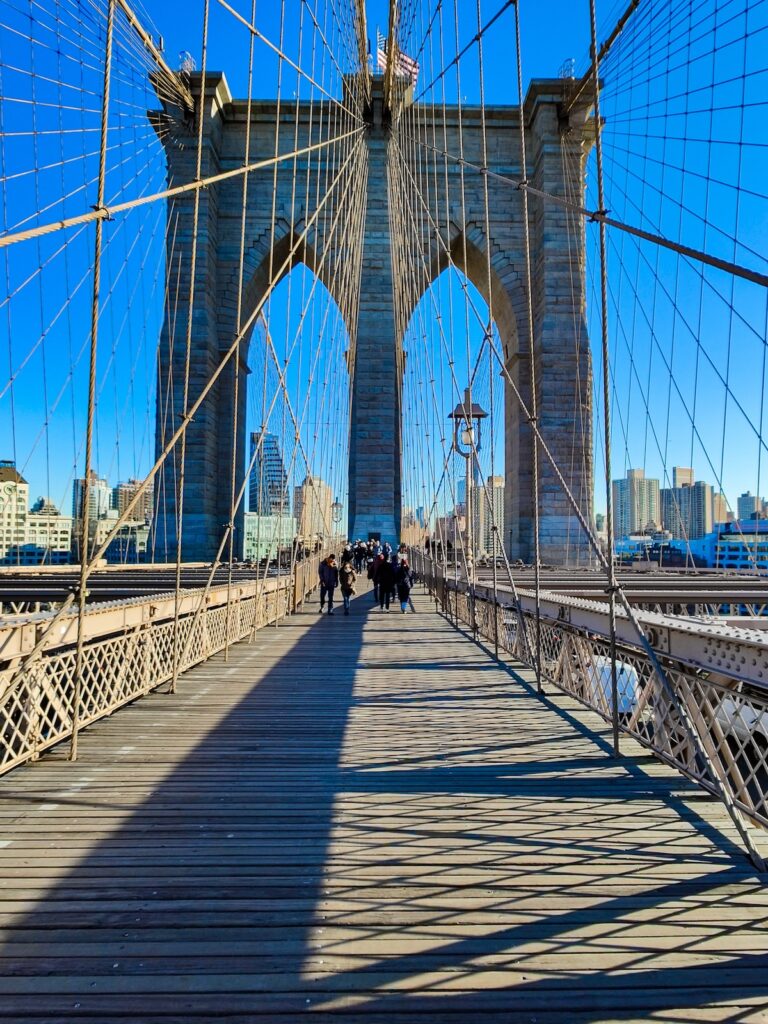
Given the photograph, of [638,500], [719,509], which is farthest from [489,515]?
[638,500]

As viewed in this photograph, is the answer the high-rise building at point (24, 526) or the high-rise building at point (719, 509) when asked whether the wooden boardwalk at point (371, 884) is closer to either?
the high-rise building at point (24, 526)

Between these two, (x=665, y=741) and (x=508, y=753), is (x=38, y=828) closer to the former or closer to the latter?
(x=508, y=753)

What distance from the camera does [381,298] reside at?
26359 mm

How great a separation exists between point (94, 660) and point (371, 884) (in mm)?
2825

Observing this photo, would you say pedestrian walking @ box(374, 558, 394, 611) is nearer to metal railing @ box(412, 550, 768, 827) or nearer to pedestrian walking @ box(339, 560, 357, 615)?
pedestrian walking @ box(339, 560, 357, 615)

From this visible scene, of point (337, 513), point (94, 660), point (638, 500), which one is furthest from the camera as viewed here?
point (638, 500)

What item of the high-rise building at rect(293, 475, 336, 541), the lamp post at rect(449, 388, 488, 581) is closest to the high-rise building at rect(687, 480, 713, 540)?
the high-rise building at rect(293, 475, 336, 541)

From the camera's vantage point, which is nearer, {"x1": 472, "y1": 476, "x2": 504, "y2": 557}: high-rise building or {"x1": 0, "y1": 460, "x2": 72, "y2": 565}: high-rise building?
{"x1": 472, "y1": 476, "x2": 504, "y2": 557}: high-rise building

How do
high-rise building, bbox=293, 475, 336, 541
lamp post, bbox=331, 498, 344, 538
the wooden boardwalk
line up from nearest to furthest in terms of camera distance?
the wooden boardwalk → high-rise building, bbox=293, 475, 336, 541 → lamp post, bbox=331, 498, 344, 538

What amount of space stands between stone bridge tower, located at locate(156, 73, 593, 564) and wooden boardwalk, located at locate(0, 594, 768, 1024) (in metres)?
19.8

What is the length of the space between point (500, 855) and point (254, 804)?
110cm

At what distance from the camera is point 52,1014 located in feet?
5.57

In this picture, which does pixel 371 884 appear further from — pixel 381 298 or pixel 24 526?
pixel 381 298

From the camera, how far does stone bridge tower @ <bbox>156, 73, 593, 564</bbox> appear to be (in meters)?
23.5
